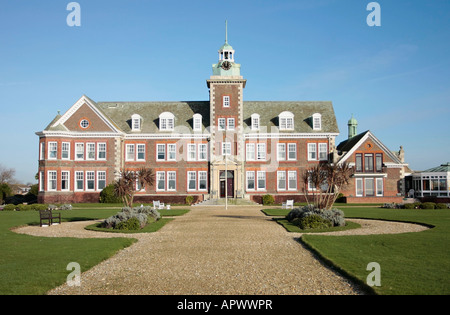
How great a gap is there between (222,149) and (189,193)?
21.6ft

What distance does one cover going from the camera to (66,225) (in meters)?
23.2

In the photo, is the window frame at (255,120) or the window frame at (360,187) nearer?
the window frame at (360,187)

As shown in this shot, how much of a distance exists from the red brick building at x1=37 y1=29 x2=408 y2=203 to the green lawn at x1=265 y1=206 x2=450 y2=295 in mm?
30825

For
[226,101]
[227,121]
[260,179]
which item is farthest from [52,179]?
[260,179]

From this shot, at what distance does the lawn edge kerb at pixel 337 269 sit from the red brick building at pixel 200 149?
3207 centimetres

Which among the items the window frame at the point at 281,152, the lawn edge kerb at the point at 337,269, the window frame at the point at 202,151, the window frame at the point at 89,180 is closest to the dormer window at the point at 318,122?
the window frame at the point at 281,152

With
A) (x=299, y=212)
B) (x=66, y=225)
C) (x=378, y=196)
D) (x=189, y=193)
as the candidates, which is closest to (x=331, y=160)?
(x=378, y=196)

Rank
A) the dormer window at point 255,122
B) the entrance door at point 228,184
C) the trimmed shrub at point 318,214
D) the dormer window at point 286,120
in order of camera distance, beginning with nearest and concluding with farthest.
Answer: the trimmed shrub at point 318,214 → the entrance door at point 228,184 → the dormer window at point 255,122 → the dormer window at point 286,120

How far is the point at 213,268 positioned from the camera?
37.6 ft

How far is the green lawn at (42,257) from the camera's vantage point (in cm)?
938

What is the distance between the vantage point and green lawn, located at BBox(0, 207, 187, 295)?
30.8ft

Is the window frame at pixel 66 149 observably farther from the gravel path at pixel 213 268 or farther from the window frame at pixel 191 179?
the gravel path at pixel 213 268

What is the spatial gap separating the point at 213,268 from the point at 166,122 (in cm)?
3971
